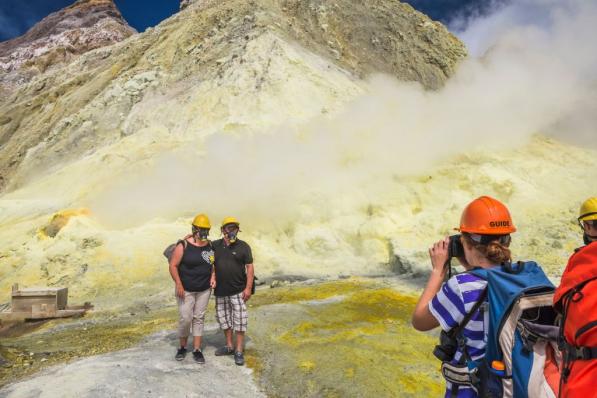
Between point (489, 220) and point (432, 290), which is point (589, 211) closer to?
point (489, 220)

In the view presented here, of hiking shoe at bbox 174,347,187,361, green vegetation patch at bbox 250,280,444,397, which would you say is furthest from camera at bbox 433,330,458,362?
hiking shoe at bbox 174,347,187,361

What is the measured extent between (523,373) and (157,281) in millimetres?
11754

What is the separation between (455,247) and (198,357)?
452 centimetres

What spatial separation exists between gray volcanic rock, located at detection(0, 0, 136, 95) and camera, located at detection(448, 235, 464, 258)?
84.8 metres

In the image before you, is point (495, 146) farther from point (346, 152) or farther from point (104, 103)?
point (104, 103)

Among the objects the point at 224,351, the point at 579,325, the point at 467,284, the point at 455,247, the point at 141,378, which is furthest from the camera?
the point at 224,351

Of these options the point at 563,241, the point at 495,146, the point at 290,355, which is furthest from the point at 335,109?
the point at 290,355

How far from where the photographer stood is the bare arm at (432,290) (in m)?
2.24

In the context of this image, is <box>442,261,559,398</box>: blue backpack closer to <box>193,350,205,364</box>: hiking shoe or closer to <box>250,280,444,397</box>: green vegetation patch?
<box>250,280,444,397</box>: green vegetation patch

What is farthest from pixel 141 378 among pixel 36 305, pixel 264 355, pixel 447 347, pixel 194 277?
pixel 36 305

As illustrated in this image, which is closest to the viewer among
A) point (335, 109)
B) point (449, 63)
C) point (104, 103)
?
point (335, 109)

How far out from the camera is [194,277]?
228 inches

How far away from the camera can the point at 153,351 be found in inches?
248

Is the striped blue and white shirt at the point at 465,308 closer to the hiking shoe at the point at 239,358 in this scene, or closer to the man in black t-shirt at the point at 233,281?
the man in black t-shirt at the point at 233,281
